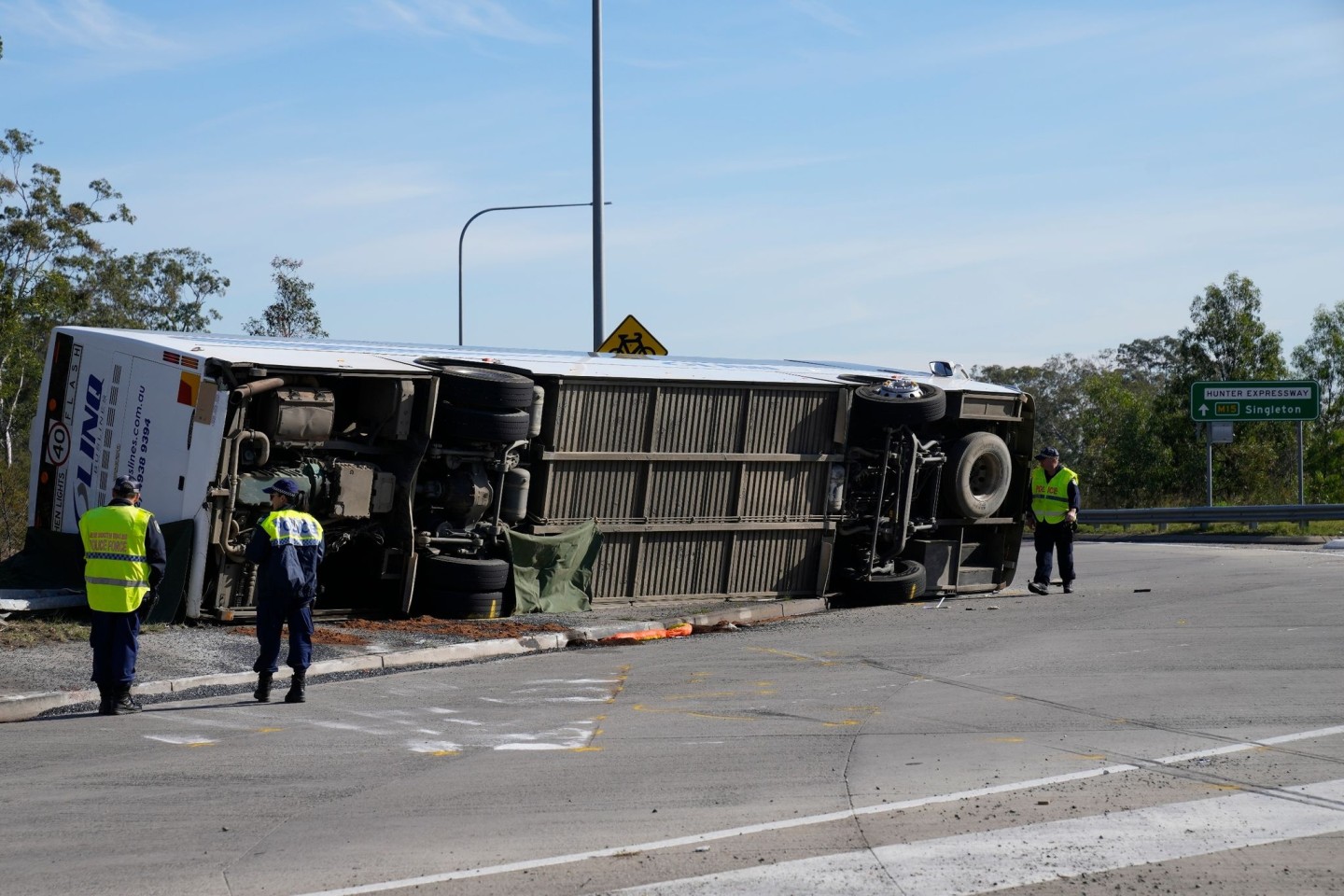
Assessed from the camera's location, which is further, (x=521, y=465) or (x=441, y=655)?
(x=521, y=465)

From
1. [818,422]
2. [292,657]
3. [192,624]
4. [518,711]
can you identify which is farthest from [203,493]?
[818,422]

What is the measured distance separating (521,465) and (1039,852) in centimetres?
881

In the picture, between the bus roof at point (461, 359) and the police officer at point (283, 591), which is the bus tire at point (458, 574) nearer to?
the bus roof at point (461, 359)

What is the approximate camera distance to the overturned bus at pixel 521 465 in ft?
40.0

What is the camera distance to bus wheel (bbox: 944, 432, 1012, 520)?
16.4 metres

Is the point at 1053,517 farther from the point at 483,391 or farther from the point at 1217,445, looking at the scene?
the point at 1217,445

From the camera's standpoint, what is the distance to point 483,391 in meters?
13.2

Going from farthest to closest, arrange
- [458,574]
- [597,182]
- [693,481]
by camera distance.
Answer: [597,182] < [693,481] < [458,574]

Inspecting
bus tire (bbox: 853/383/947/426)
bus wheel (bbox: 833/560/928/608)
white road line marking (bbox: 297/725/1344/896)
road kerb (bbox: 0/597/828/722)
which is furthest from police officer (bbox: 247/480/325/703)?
bus tire (bbox: 853/383/947/426)

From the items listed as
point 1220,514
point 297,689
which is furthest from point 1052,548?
point 1220,514

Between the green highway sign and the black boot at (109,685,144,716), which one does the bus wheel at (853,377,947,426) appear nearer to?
the black boot at (109,685,144,716)

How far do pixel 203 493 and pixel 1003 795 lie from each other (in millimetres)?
→ 7550

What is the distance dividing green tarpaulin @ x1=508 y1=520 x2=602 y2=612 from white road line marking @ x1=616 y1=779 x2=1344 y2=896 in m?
8.22

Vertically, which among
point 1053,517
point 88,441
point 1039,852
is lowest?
point 1039,852
